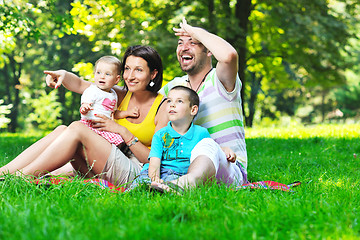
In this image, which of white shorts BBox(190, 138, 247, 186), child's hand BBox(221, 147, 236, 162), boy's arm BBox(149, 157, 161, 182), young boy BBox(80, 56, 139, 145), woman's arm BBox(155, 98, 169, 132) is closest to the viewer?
white shorts BBox(190, 138, 247, 186)

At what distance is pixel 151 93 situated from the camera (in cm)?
411

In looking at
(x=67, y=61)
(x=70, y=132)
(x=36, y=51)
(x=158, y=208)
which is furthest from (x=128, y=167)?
(x=36, y=51)

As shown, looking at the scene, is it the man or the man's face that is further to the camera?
the man's face

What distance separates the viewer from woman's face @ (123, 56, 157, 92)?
394 cm

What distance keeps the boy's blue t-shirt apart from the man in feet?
0.65

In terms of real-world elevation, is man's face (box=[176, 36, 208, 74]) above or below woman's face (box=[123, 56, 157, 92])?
above

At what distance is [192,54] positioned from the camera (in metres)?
3.82

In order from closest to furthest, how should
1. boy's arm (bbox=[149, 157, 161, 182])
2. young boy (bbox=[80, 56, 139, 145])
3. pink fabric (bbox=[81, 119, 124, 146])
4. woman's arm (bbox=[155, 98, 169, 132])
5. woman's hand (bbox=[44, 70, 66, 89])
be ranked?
boy's arm (bbox=[149, 157, 161, 182]), pink fabric (bbox=[81, 119, 124, 146]), woman's arm (bbox=[155, 98, 169, 132]), young boy (bbox=[80, 56, 139, 145]), woman's hand (bbox=[44, 70, 66, 89])

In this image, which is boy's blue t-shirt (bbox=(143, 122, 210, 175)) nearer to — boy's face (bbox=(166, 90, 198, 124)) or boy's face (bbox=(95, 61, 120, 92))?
boy's face (bbox=(166, 90, 198, 124))

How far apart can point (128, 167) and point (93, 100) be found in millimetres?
825

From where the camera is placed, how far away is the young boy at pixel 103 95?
3.89 metres

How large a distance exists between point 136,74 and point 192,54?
24.3 inches

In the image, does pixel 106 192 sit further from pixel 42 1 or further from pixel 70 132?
pixel 42 1

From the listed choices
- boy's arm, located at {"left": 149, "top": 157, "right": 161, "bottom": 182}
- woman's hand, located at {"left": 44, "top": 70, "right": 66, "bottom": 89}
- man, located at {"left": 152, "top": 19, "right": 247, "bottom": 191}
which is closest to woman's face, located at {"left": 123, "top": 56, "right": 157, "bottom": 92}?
man, located at {"left": 152, "top": 19, "right": 247, "bottom": 191}
